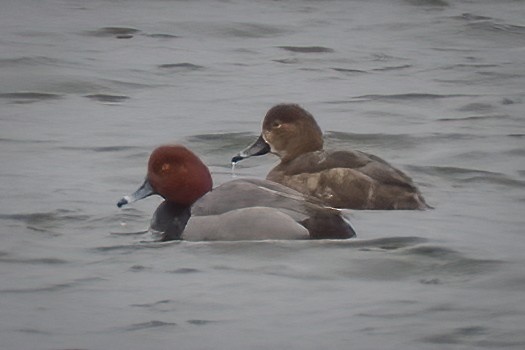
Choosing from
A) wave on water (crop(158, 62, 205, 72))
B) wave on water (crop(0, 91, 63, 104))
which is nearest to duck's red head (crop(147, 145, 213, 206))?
wave on water (crop(0, 91, 63, 104))

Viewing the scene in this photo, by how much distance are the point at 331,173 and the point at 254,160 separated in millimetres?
2073

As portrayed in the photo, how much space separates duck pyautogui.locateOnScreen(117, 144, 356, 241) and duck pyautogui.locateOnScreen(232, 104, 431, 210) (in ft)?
2.67

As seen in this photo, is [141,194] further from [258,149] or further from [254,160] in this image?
[254,160]

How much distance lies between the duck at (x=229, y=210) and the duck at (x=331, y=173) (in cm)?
81

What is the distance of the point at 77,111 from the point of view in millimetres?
14789

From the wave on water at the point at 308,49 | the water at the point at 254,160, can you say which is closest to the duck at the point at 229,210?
the water at the point at 254,160

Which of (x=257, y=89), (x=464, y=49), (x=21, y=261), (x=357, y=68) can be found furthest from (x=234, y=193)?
(x=464, y=49)

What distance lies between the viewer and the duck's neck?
9883 millimetres

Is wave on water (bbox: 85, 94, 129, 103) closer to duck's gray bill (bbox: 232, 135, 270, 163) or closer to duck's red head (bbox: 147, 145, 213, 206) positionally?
duck's gray bill (bbox: 232, 135, 270, 163)

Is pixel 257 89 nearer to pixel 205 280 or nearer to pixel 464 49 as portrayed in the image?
pixel 464 49

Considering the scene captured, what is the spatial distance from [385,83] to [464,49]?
2.22m

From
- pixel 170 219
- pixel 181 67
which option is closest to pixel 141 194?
pixel 170 219

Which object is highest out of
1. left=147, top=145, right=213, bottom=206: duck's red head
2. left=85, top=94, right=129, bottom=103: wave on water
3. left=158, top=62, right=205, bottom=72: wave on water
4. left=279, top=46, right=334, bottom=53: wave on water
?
left=147, top=145, right=213, bottom=206: duck's red head

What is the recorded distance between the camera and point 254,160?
1310 cm
